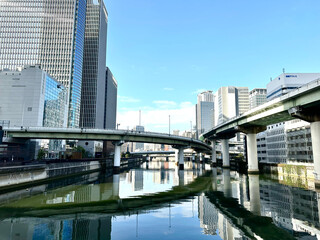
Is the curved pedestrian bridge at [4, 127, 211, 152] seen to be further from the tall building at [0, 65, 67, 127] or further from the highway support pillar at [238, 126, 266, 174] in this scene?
the tall building at [0, 65, 67, 127]

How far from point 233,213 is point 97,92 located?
17251cm

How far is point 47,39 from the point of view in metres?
146

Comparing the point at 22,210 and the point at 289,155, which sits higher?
the point at 289,155

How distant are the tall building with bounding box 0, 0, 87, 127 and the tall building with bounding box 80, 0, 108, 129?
1997 cm

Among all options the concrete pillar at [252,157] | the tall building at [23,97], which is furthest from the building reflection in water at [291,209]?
the tall building at [23,97]

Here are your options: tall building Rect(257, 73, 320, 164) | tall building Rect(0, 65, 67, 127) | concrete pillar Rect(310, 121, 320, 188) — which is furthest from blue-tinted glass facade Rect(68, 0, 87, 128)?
A: concrete pillar Rect(310, 121, 320, 188)

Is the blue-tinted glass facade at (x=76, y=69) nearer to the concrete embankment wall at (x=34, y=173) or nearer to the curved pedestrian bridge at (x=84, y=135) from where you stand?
the curved pedestrian bridge at (x=84, y=135)

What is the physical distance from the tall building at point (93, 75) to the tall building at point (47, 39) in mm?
19971

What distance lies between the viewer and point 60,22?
150m

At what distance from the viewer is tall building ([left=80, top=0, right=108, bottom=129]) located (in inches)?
6895

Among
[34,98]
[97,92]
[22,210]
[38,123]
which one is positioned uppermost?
[97,92]

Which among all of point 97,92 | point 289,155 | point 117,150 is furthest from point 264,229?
point 97,92

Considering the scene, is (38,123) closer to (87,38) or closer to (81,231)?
(81,231)

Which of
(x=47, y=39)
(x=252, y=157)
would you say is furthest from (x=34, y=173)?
(x=47, y=39)
